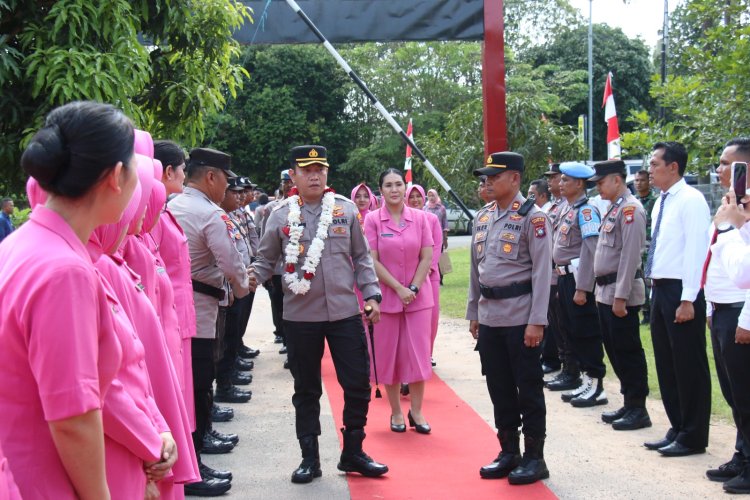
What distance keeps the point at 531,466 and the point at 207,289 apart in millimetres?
2523

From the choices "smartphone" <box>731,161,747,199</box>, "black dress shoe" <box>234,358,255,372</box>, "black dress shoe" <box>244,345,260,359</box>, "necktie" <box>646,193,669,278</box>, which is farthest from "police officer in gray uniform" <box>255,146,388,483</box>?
"black dress shoe" <box>244,345,260,359</box>

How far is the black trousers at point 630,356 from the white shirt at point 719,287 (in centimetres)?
162

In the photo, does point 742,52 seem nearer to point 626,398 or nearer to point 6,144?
point 626,398

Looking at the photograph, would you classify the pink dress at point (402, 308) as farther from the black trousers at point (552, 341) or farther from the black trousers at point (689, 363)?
the black trousers at point (552, 341)

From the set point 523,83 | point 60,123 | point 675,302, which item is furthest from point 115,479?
point 523,83

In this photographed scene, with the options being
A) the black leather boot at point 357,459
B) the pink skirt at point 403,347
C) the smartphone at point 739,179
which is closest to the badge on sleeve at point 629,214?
the pink skirt at point 403,347

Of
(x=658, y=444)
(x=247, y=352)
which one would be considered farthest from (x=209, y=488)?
(x=247, y=352)

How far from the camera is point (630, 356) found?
736 cm

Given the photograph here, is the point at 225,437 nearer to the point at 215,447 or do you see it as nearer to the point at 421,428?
the point at 215,447

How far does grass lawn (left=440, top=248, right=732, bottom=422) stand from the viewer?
7.88 meters

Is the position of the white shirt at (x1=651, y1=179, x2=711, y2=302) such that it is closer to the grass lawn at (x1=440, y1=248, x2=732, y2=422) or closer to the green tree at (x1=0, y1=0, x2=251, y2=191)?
the grass lawn at (x1=440, y1=248, x2=732, y2=422)

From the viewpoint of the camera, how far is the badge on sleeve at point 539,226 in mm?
→ 5820

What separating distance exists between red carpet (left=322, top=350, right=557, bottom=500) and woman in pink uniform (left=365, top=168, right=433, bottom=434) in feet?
0.76

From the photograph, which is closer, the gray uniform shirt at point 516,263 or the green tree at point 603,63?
the gray uniform shirt at point 516,263
